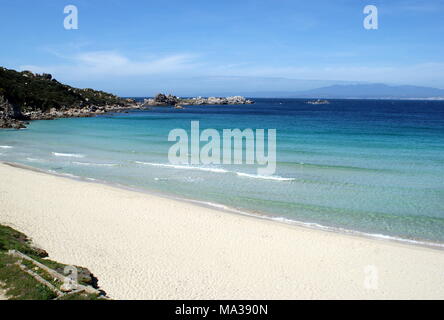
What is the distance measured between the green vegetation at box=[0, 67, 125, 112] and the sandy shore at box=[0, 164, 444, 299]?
2103 inches

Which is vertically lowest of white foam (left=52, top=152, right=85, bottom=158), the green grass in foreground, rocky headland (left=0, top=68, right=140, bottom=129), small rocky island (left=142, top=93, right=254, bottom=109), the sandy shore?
the sandy shore

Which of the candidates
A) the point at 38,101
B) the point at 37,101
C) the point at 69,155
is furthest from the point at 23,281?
the point at 38,101

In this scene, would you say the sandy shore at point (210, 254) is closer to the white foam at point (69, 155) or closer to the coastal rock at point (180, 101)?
the white foam at point (69, 155)

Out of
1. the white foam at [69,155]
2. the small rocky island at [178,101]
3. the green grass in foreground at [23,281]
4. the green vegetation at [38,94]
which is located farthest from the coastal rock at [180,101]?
the green grass in foreground at [23,281]

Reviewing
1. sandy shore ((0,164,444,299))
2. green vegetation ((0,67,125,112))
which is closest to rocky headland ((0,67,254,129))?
green vegetation ((0,67,125,112))

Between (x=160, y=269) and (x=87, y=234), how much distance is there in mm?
4157

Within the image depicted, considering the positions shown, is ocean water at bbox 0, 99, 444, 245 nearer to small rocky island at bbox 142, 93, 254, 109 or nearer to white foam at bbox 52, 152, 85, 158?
white foam at bbox 52, 152, 85, 158

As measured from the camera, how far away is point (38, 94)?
7206 cm

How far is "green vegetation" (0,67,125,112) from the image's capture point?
62.3m

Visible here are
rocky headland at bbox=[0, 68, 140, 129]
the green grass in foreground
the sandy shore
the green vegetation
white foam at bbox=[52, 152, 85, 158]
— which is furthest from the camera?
the green vegetation

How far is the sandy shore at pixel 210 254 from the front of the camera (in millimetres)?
9398

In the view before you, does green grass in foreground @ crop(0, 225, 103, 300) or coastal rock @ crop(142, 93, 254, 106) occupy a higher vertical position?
coastal rock @ crop(142, 93, 254, 106)

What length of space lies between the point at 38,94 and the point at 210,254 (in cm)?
7348
